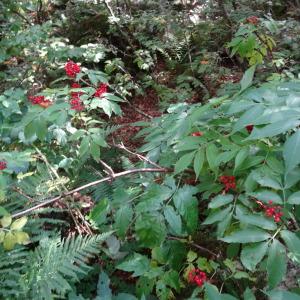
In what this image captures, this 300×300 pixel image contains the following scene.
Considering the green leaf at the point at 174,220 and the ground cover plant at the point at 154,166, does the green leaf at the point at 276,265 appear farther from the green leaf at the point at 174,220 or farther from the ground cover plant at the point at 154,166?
the green leaf at the point at 174,220

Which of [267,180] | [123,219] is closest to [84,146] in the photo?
[123,219]

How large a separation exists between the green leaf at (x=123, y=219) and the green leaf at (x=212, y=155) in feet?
1.35

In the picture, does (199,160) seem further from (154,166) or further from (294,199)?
(154,166)

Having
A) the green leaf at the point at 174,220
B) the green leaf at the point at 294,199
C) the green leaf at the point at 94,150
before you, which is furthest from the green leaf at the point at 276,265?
the green leaf at the point at 94,150

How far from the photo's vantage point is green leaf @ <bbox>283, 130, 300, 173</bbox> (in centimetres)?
86

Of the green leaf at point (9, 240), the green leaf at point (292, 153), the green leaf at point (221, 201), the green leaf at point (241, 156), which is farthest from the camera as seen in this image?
the green leaf at point (9, 240)

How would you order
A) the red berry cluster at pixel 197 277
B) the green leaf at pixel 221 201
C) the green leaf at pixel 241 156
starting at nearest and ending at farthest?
1. the green leaf at pixel 241 156
2. the green leaf at pixel 221 201
3. the red berry cluster at pixel 197 277

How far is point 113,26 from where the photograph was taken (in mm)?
5246

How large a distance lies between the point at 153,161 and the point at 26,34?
2.67m

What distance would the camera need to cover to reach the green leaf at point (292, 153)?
2.82 feet

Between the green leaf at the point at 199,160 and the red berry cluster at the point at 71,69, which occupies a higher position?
the red berry cluster at the point at 71,69

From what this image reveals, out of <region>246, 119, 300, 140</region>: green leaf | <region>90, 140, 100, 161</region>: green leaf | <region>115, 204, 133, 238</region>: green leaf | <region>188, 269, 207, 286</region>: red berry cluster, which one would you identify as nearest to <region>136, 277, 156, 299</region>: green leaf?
<region>188, 269, 207, 286</region>: red berry cluster

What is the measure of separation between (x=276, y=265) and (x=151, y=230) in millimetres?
507

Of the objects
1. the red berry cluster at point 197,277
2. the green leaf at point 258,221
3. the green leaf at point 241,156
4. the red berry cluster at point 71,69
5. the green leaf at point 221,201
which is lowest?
the red berry cluster at point 197,277
